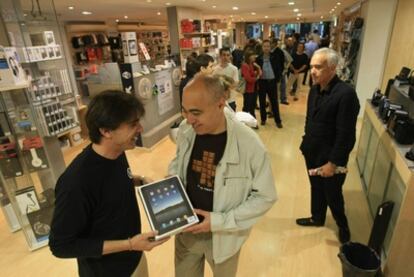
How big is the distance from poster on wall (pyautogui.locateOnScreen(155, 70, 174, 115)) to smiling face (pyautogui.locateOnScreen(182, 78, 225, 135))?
3.82 metres

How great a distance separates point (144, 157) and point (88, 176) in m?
3.40

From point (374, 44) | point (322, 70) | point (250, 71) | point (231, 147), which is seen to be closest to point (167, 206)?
point (231, 147)

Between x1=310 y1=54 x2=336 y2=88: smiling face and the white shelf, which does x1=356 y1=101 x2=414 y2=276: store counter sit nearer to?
x1=310 y1=54 x2=336 y2=88: smiling face

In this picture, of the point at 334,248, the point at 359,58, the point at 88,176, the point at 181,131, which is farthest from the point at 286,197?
the point at 359,58

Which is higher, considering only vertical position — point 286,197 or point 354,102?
point 354,102

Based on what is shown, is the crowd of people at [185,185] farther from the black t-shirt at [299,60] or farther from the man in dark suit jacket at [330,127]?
the black t-shirt at [299,60]

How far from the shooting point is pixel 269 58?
5023mm

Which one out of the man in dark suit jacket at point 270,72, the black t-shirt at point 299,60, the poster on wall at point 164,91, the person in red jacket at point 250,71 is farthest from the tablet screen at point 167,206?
the black t-shirt at point 299,60

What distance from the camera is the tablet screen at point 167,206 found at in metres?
1.14

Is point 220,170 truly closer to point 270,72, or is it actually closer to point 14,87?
point 14,87

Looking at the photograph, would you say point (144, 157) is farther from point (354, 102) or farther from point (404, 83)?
point (404, 83)

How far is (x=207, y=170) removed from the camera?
128 centimetres

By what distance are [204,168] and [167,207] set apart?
10.3 inches

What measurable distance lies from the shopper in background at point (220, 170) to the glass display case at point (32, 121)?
188 centimetres
